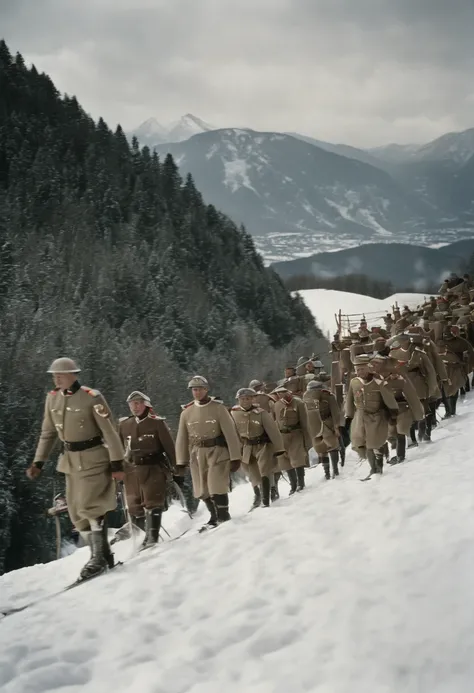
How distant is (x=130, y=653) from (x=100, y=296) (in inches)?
3931

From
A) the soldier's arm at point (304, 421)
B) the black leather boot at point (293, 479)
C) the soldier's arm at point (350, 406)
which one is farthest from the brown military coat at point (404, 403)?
the black leather boot at point (293, 479)

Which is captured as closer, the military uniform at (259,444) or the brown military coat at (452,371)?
the military uniform at (259,444)

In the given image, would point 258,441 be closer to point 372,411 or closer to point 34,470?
point 372,411

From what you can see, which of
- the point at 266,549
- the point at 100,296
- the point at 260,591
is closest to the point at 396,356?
the point at 266,549

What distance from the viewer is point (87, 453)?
762 centimetres

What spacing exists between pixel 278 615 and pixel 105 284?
103014 millimetres

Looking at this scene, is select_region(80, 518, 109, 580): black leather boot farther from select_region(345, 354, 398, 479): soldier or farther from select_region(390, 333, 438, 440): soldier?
select_region(390, 333, 438, 440): soldier

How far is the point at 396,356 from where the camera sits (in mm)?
15047

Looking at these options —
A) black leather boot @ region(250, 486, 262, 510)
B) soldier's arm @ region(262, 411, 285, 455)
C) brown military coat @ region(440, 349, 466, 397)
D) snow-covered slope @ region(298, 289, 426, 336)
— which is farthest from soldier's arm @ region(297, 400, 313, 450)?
snow-covered slope @ region(298, 289, 426, 336)

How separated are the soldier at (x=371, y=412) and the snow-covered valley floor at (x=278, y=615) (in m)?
3.12

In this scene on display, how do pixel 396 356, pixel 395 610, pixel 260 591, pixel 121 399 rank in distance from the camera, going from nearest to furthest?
pixel 395 610 < pixel 260 591 < pixel 396 356 < pixel 121 399

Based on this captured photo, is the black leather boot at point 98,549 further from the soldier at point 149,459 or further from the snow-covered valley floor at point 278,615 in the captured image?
the soldier at point 149,459

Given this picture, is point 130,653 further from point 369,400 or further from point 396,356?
point 396,356

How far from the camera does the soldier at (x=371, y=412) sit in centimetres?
1184
